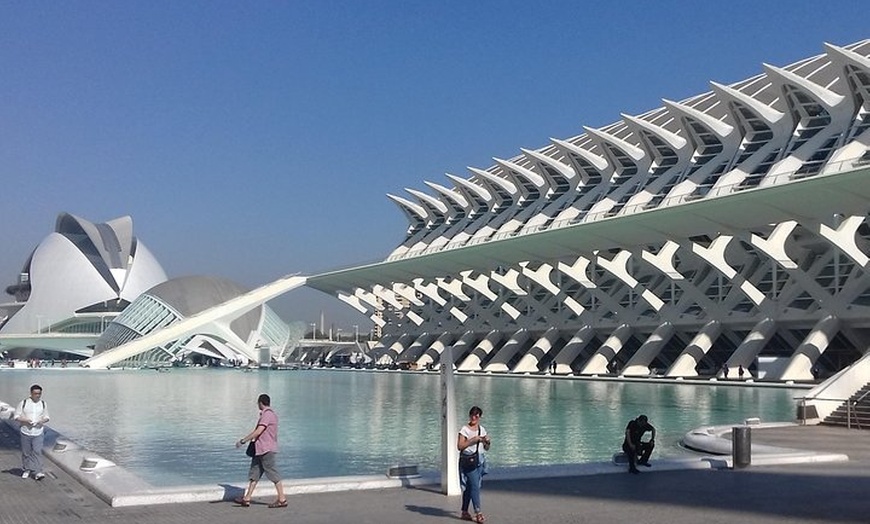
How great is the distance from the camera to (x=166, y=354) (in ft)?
194

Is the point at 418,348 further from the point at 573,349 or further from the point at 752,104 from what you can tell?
the point at 752,104

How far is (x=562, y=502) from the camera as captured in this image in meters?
9.08

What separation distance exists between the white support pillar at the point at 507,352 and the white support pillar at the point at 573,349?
16.0ft

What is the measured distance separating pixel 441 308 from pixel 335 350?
83.7 ft

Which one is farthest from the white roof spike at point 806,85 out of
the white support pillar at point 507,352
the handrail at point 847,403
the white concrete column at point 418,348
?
the white concrete column at point 418,348

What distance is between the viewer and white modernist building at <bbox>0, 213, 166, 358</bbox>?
280ft

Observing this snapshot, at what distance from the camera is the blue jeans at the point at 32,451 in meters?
10.3

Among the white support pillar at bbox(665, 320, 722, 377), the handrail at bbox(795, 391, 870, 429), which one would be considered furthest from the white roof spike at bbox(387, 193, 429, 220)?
the handrail at bbox(795, 391, 870, 429)

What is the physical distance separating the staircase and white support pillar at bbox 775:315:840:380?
1696 cm

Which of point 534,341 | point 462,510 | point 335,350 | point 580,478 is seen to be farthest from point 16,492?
point 335,350

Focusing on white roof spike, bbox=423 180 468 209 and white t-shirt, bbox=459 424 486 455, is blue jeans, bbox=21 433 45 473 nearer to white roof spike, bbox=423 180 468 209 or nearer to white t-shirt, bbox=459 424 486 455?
white t-shirt, bbox=459 424 486 455

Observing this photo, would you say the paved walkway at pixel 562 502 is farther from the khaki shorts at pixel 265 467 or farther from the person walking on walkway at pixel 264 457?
the khaki shorts at pixel 265 467

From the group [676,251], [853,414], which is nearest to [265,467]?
[853,414]

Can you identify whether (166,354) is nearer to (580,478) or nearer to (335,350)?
(335,350)
